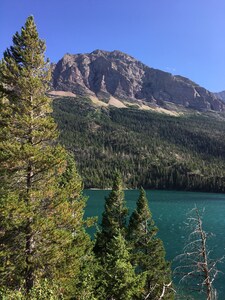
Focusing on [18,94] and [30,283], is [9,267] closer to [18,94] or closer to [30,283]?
[30,283]

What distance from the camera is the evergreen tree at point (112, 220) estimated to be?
4016 centimetres

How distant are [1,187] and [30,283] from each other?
6083mm

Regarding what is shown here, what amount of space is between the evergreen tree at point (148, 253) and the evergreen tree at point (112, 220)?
1795mm

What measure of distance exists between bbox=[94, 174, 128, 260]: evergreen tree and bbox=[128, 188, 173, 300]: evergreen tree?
1.80 meters

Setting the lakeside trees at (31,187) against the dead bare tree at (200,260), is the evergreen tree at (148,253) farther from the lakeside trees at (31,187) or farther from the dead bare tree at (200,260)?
the dead bare tree at (200,260)

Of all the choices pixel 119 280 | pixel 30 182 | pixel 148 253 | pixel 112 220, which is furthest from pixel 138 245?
pixel 30 182

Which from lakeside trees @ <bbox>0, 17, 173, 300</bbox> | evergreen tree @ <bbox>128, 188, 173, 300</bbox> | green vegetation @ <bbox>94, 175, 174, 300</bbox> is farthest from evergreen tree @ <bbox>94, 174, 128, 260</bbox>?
lakeside trees @ <bbox>0, 17, 173, 300</bbox>

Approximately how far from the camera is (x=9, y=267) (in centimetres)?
1780

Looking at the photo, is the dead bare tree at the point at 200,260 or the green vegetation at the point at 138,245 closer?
the dead bare tree at the point at 200,260

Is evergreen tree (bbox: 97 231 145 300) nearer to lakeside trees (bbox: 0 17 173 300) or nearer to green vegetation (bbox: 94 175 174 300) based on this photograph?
green vegetation (bbox: 94 175 174 300)

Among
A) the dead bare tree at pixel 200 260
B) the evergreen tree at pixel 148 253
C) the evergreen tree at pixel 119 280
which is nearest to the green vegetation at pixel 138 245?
the evergreen tree at pixel 148 253

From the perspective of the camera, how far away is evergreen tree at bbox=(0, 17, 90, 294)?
1844 centimetres

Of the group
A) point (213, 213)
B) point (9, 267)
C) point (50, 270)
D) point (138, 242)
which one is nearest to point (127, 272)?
point (138, 242)

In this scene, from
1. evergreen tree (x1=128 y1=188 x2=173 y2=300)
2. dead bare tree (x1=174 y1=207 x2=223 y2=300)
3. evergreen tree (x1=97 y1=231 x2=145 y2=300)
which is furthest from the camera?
evergreen tree (x1=128 y1=188 x2=173 y2=300)
